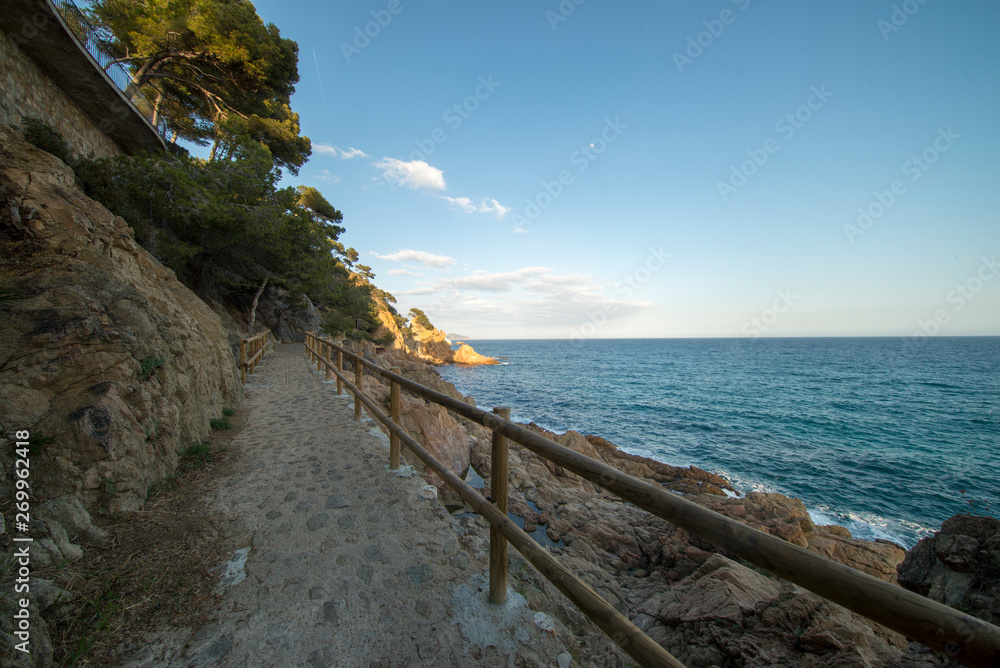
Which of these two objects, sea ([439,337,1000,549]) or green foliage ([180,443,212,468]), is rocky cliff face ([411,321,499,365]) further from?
green foliage ([180,443,212,468])

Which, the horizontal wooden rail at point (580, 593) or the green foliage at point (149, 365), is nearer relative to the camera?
the horizontal wooden rail at point (580, 593)

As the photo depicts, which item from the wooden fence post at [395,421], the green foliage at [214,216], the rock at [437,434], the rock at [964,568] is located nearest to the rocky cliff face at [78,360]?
the wooden fence post at [395,421]

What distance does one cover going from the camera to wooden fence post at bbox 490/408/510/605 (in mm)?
2344

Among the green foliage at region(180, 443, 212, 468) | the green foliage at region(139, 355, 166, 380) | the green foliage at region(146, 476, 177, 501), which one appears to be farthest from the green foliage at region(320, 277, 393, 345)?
the green foliage at region(146, 476, 177, 501)

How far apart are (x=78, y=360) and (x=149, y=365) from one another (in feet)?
2.36

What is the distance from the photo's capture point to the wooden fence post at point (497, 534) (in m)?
2.34

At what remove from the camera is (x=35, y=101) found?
29.8 feet

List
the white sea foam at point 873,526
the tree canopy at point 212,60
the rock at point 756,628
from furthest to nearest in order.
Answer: the tree canopy at point 212,60 → the white sea foam at point 873,526 → the rock at point 756,628

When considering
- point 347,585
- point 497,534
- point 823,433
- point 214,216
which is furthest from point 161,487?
point 823,433

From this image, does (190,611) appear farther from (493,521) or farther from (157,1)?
(157,1)

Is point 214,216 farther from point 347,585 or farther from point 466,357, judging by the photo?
point 466,357

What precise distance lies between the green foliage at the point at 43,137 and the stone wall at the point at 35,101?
0.85 ft

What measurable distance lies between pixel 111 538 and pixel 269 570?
1.17 m

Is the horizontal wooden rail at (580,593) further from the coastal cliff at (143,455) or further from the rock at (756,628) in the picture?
the rock at (756,628)
